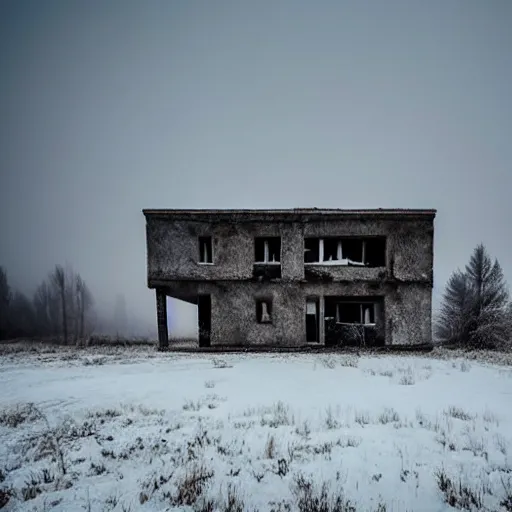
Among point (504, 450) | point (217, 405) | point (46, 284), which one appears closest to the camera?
point (504, 450)

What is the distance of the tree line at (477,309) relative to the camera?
60.7ft

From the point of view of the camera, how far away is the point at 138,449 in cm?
451

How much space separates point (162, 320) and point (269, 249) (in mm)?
7368

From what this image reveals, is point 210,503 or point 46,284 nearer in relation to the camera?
point 210,503

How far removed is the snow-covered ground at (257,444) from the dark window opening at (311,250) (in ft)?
31.2

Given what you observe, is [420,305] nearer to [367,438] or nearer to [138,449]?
[367,438]

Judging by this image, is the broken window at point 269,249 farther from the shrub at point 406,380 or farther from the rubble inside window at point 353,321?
the shrub at point 406,380

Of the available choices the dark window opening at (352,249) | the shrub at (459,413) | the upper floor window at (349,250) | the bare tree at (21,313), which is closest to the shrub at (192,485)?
the shrub at (459,413)

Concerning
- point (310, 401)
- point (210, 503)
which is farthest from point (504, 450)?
point (210, 503)

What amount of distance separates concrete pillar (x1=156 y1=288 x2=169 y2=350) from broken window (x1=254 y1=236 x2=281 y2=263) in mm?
5862

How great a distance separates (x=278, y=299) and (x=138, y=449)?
490 inches

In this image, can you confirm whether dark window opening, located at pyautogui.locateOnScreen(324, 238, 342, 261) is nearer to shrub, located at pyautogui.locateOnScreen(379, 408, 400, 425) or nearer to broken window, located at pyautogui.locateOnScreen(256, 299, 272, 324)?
broken window, located at pyautogui.locateOnScreen(256, 299, 272, 324)

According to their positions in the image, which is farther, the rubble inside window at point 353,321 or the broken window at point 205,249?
the broken window at point 205,249

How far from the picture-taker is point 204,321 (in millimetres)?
18094
